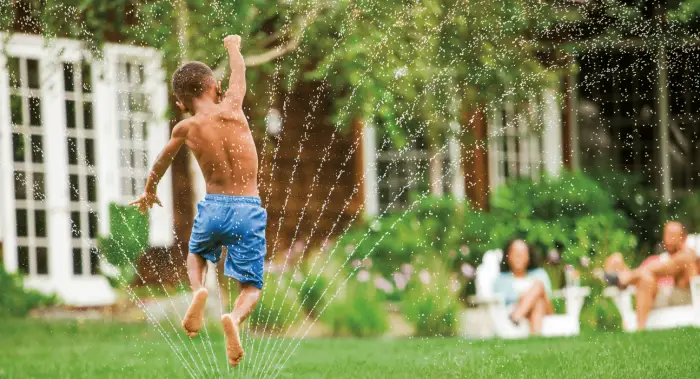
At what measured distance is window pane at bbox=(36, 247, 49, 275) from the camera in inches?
469

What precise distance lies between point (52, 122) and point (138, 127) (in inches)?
37.9

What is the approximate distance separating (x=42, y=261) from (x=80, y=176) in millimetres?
Answer: 996

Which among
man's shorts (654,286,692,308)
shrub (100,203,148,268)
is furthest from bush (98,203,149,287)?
man's shorts (654,286,692,308)

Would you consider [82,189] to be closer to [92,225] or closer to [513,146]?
[92,225]

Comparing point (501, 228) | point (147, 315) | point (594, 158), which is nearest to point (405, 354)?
point (147, 315)

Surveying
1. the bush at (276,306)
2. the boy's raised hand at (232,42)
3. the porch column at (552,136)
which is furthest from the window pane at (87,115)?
the boy's raised hand at (232,42)

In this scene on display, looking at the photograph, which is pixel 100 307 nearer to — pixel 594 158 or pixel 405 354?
pixel 405 354

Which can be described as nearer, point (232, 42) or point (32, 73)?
point (232, 42)

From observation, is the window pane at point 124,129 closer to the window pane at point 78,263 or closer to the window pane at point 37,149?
the window pane at point 37,149

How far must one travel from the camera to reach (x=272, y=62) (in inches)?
429

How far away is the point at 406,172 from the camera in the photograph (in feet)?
47.6

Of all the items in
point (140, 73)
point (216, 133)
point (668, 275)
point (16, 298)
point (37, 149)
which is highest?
point (140, 73)

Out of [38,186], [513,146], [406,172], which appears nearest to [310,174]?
[406,172]

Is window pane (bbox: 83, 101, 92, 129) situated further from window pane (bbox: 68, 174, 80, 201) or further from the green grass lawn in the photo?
the green grass lawn
